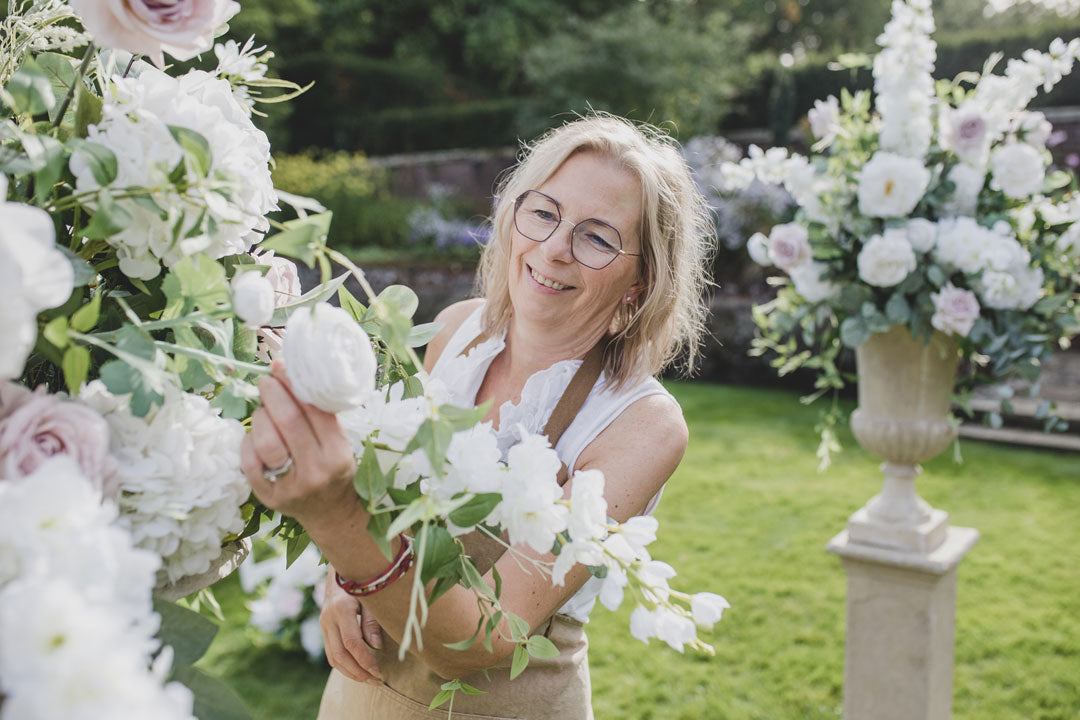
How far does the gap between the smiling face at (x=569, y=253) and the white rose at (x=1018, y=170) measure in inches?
50.8

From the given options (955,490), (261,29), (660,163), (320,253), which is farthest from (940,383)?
(261,29)

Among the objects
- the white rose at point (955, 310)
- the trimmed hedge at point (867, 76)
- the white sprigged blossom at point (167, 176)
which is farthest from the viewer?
the trimmed hedge at point (867, 76)

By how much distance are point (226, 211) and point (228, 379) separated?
0.15 metres

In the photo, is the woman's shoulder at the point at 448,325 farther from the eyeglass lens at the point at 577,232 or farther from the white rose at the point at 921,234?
the white rose at the point at 921,234

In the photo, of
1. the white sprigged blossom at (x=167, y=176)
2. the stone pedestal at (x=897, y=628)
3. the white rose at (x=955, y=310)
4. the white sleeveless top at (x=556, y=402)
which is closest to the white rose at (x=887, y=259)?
A: the white rose at (x=955, y=310)

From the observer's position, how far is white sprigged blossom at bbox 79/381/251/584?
680 millimetres

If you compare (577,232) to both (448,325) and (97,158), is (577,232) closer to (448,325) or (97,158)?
(448,325)

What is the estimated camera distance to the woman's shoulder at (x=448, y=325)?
204cm

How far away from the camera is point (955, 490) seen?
5395 mm

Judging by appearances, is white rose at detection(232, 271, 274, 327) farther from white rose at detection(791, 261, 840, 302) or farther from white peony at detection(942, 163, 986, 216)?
white peony at detection(942, 163, 986, 216)

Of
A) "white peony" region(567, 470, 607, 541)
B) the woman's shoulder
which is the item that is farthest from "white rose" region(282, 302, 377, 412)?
the woman's shoulder

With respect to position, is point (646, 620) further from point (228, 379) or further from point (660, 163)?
point (660, 163)

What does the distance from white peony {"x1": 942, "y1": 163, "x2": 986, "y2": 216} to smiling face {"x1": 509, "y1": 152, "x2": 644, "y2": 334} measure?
121 cm

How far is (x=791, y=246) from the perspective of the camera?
255 cm
